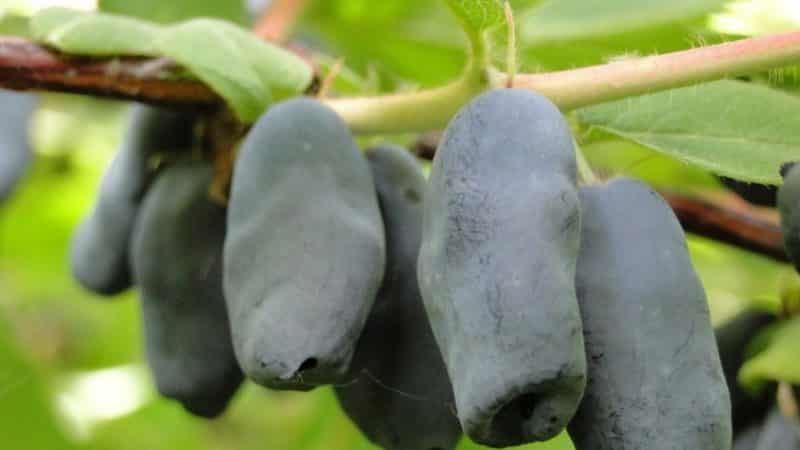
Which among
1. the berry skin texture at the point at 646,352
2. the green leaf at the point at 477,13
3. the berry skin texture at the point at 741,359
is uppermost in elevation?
the green leaf at the point at 477,13

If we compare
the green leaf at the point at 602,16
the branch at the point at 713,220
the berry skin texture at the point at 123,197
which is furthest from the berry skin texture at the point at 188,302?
the green leaf at the point at 602,16

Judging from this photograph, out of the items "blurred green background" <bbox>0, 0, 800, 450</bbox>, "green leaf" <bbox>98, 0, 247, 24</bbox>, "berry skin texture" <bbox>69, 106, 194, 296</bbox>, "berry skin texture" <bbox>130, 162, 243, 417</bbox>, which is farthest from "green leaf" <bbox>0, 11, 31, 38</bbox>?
"berry skin texture" <bbox>130, 162, 243, 417</bbox>

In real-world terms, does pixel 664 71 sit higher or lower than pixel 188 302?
higher

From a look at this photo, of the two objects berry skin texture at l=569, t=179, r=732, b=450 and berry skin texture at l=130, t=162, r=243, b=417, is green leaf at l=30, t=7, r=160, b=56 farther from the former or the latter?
berry skin texture at l=569, t=179, r=732, b=450

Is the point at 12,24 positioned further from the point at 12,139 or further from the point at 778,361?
the point at 778,361

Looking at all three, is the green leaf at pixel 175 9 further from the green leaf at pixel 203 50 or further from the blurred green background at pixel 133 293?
the green leaf at pixel 203 50

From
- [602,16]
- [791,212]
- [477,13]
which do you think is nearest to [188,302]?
[477,13]
